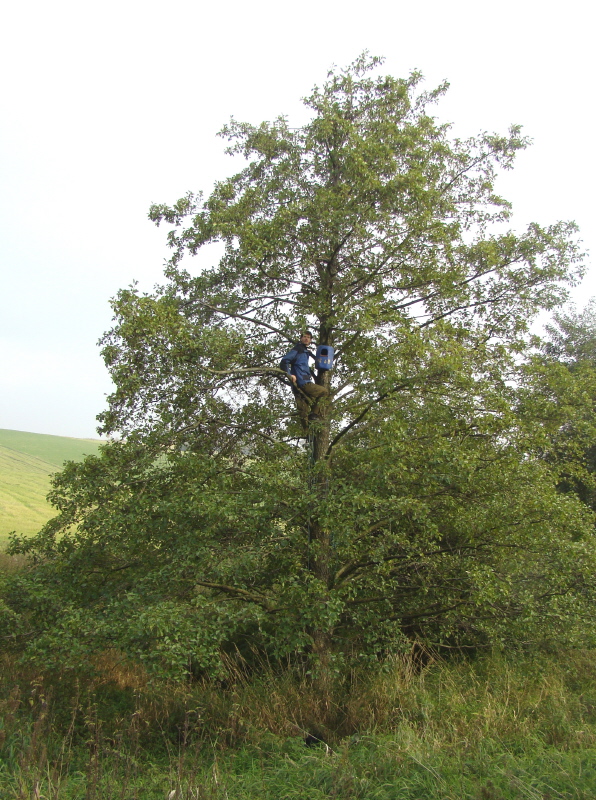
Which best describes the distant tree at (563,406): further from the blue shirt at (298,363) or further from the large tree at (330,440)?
the blue shirt at (298,363)

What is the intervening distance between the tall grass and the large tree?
0.78 m

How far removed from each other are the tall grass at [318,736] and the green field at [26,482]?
181 inches

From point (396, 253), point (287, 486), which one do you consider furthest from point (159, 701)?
point (396, 253)

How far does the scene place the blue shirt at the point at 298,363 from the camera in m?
9.59

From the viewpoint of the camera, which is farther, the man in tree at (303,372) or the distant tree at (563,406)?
the man in tree at (303,372)

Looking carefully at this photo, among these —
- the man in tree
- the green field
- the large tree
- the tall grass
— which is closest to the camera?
the tall grass

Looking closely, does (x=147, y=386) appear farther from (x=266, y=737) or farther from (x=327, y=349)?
(x=266, y=737)

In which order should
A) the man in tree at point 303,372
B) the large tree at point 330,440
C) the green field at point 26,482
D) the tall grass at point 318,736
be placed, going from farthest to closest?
1. the green field at point 26,482
2. the man in tree at point 303,372
3. the large tree at point 330,440
4. the tall grass at point 318,736

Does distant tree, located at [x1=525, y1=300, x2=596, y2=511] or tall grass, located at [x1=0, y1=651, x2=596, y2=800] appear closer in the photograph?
tall grass, located at [x1=0, y1=651, x2=596, y2=800]

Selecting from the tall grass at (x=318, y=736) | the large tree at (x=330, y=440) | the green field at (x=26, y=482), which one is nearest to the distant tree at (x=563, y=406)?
the large tree at (x=330, y=440)

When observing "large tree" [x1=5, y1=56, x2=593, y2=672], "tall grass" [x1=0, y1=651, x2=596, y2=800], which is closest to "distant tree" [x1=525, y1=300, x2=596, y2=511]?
"large tree" [x1=5, y1=56, x2=593, y2=672]

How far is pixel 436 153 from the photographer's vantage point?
10.6 m

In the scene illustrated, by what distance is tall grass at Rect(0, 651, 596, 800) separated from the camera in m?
4.69

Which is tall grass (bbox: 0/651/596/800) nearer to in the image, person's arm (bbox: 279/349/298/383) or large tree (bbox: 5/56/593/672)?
large tree (bbox: 5/56/593/672)
